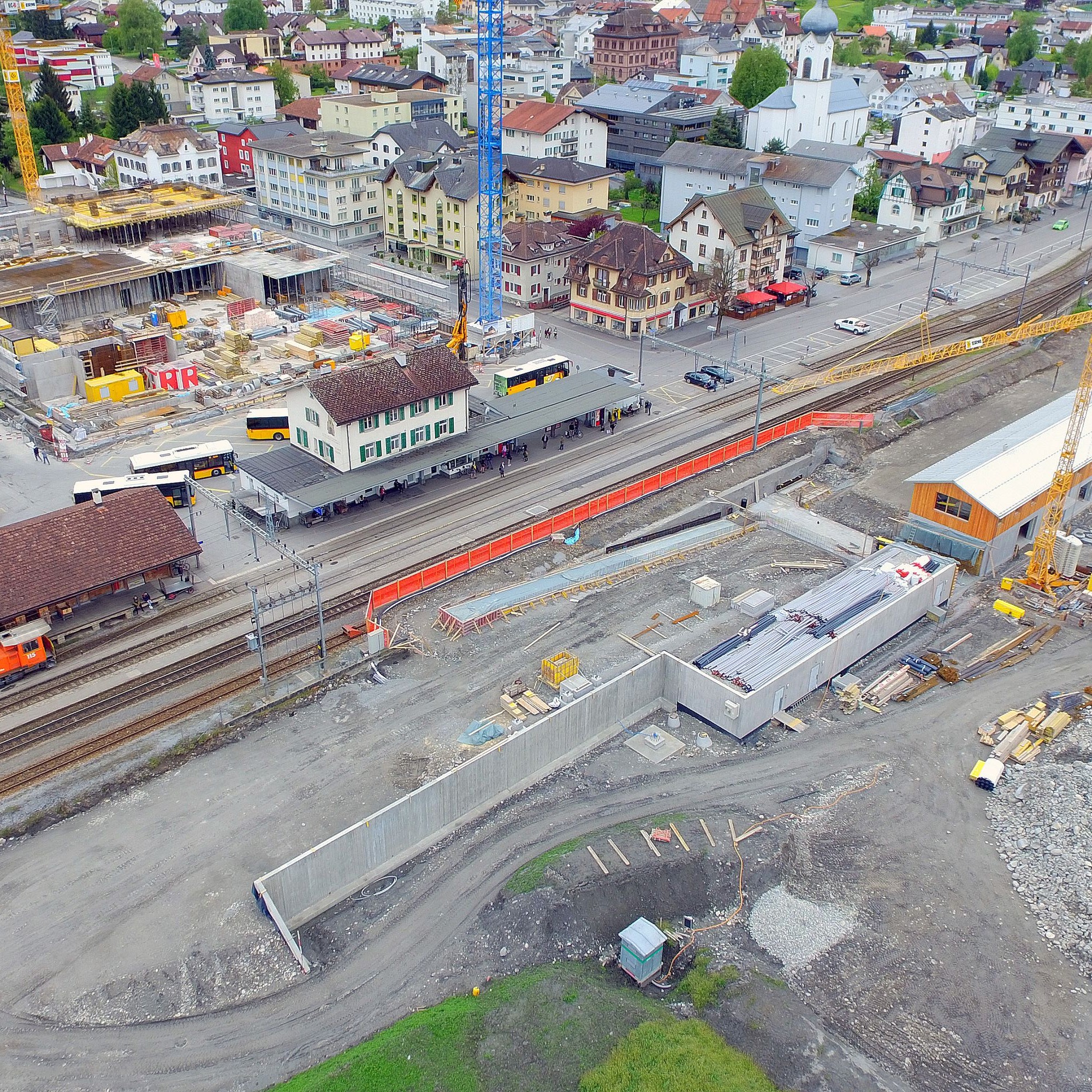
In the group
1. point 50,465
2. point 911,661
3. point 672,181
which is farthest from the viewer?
point 672,181

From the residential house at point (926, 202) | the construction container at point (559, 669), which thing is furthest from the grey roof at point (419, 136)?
the construction container at point (559, 669)

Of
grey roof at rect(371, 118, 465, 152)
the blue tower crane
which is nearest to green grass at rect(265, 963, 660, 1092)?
the blue tower crane

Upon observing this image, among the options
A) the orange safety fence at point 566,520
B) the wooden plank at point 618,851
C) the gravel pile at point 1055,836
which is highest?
the orange safety fence at point 566,520

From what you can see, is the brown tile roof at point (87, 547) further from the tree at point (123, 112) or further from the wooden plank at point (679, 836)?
the tree at point (123, 112)

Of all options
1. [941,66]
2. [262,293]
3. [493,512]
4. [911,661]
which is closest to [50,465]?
[493,512]

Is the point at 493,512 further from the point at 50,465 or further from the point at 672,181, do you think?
the point at 672,181

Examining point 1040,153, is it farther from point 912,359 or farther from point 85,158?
point 85,158

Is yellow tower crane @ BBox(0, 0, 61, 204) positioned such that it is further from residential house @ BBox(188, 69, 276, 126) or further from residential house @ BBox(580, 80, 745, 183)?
residential house @ BBox(580, 80, 745, 183)

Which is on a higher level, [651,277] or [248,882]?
[651,277]
